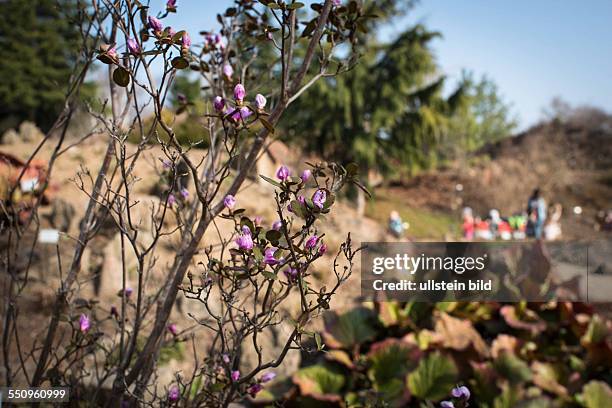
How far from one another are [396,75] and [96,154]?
276 inches

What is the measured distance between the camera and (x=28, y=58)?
15070mm

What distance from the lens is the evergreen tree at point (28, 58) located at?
14.6m

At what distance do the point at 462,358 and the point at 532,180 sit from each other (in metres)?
15.6

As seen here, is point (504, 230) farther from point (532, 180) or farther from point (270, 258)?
point (270, 258)

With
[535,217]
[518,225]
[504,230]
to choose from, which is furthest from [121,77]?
[518,225]

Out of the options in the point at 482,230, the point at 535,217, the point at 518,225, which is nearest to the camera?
the point at 535,217

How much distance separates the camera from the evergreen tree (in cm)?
1462

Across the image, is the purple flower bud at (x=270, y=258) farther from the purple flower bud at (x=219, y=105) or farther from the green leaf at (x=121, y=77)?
the green leaf at (x=121, y=77)

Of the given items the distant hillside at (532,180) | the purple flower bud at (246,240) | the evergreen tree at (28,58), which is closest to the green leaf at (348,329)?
the purple flower bud at (246,240)

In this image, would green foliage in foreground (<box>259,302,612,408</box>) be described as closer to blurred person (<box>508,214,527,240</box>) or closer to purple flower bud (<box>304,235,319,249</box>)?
purple flower bud (<box>304,235,319,249</box>)

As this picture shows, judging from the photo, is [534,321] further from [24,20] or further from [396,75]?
[24,20]

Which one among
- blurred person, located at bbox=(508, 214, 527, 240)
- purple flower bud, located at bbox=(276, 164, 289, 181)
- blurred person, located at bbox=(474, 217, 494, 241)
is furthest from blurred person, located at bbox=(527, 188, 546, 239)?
purple flower bud, located at bbox=(276, 164, 289, 181)

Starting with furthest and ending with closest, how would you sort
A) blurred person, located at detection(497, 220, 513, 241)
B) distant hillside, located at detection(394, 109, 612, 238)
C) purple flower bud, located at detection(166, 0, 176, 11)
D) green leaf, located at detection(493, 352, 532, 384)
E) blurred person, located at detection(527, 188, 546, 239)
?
distant hillside, located at detection(394, 109, 612, 238) → blurred person, located at detection(497, 220, 513, 241) → blurred person, located at detection(527, 188, 546, 239) → green leaf, located at detection(493, 352, 532, 384) → purple flower bud, located at detection(166, 0, 176, 11)

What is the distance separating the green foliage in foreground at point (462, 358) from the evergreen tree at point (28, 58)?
14.5 meters
